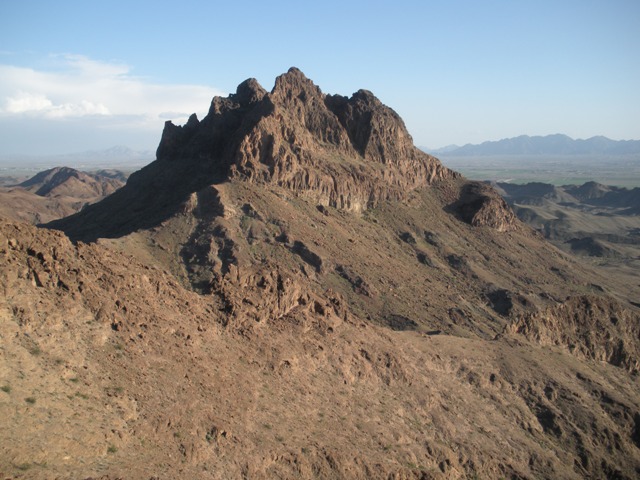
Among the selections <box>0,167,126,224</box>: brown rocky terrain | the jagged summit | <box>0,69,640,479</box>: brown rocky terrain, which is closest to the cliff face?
the jagged summit

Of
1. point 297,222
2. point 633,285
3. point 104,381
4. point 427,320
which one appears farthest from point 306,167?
point 633,285

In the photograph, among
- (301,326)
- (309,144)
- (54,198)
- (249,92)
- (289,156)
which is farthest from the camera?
(54,198)

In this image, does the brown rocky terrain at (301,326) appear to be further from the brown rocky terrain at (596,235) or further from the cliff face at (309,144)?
the brown rocky terrain at (596,235)

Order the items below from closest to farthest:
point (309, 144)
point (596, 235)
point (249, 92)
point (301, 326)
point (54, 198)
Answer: point (301, 326) → point (309, 144) → point (249, 92) → point (54, 198) → point (596, 235)

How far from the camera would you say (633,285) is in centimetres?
9775

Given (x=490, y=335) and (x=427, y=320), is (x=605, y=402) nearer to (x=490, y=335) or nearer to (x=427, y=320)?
(x=490, y=335)

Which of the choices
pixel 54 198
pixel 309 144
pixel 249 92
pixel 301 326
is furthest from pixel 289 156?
pixel 54 198

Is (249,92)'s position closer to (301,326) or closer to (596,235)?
(301,326)

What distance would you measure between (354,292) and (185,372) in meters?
32.5

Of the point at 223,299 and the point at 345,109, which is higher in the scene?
the point at 345,109

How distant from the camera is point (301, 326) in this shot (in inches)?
1561

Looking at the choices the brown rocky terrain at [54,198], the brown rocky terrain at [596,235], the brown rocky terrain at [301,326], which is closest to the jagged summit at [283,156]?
the brown rocky terrain at [301,326]

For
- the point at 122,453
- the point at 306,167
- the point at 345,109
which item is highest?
the point at 345,109

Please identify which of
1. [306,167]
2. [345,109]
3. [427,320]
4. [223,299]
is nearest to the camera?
[223,299]
